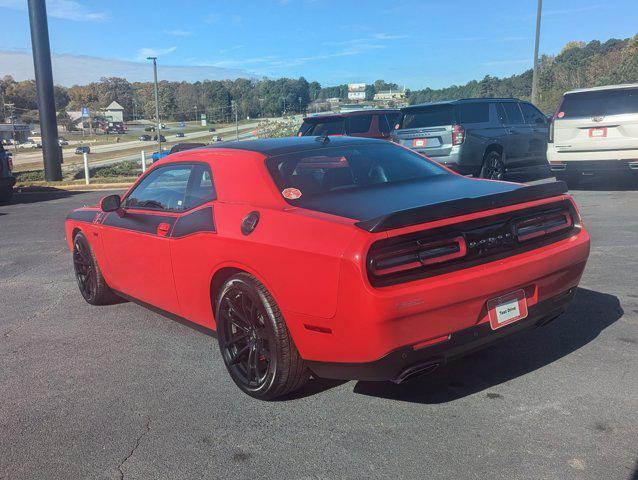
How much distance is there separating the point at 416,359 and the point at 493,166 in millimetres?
10147

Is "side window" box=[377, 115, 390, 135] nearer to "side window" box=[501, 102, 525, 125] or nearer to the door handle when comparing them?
"side window" box=[501, 102, 525, 125]

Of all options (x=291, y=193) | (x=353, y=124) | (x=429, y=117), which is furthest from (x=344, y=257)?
(x=353, y=124)

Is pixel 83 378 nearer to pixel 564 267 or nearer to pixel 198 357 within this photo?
pixel 198 357

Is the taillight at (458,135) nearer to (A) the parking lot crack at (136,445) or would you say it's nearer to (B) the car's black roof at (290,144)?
(B) the car's black roof at (290,144)

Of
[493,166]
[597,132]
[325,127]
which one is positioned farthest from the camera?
[325,127]

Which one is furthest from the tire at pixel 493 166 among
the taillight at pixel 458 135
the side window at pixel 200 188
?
the side window at pixel 200 188

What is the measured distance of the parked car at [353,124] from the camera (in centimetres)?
1513

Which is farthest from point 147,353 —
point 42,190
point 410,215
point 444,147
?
point 42,190

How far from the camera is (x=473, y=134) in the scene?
11.8 metres

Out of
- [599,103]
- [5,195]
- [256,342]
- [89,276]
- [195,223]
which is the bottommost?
[5,195]

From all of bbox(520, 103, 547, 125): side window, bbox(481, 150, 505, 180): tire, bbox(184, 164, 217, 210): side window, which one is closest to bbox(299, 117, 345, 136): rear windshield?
bbox(481, 150, 505, 180): tire

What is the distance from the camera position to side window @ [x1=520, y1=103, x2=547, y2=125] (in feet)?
43.6

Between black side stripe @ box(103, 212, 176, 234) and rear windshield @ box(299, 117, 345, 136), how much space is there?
10.4 m

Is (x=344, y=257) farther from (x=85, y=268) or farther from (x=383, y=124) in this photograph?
(x=383, y=124)
